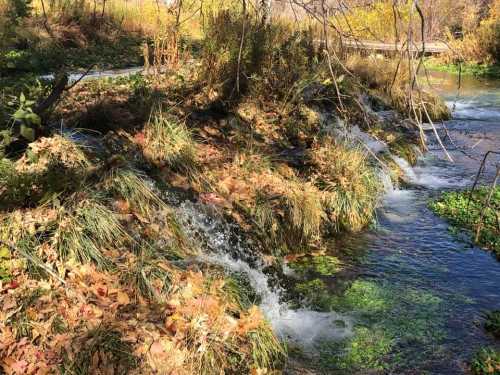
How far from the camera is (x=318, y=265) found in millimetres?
5570

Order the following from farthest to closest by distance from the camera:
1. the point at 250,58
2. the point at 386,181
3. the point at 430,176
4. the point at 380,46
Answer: the point at 380,46
the point at 430,176
the point at 250,58
the point at 386,181

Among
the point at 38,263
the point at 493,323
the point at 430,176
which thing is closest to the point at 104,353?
the point at 38,263

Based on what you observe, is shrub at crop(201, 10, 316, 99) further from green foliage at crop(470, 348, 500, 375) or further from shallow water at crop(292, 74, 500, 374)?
green foliage at crop(470, 348, 500, 375)

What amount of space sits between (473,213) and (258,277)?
12.0ft

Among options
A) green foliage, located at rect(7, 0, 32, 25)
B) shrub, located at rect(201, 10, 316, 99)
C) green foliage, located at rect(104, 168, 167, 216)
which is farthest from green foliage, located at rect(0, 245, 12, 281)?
green foliage, located at rect(7, 0, 32, 25)

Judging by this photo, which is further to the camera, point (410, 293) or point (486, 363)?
→ point (410, 293)

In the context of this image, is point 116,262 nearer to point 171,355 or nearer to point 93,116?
Answer: point 171,355

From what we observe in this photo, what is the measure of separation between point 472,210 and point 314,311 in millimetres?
A: 3525

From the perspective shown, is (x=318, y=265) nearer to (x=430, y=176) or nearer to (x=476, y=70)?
(x=430, y=176)

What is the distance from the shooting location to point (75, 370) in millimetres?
3211

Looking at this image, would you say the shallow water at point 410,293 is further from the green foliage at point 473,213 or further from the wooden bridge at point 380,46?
the wooden bridge at point 380,46

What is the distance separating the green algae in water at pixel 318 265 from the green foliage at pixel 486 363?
175cm

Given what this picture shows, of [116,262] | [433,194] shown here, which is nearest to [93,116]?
[116,262]

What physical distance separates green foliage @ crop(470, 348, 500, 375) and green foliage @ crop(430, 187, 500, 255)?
218 centimetres
